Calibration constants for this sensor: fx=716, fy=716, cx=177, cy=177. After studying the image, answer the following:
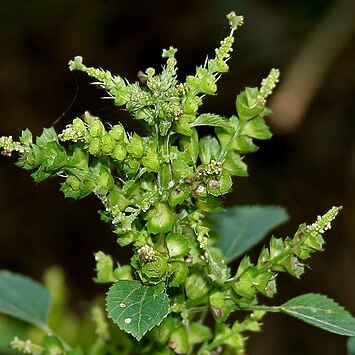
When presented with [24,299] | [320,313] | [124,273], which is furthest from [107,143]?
[24,299]

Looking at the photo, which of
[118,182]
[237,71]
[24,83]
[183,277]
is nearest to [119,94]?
[118,182]

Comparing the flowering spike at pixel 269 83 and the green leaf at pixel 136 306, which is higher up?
the flowering spike at pixel 269 83

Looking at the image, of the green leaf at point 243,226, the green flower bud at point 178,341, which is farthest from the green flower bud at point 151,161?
the green leaf at point 243,226

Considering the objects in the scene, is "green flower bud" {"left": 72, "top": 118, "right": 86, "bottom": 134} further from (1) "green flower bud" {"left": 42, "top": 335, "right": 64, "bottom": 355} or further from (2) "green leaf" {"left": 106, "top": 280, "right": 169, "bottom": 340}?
(1) "green flower bud" {"left": 42, "top": 335, "right": 64, "bottom": 355}

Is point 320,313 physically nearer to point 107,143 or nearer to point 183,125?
point 183,125

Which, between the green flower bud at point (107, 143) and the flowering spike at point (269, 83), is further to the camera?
the flowering spike at point (269, 83)

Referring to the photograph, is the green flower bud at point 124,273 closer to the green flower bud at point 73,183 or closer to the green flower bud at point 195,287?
the green flower bud at point 195,287

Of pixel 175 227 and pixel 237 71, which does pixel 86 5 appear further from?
pixel 175 227
